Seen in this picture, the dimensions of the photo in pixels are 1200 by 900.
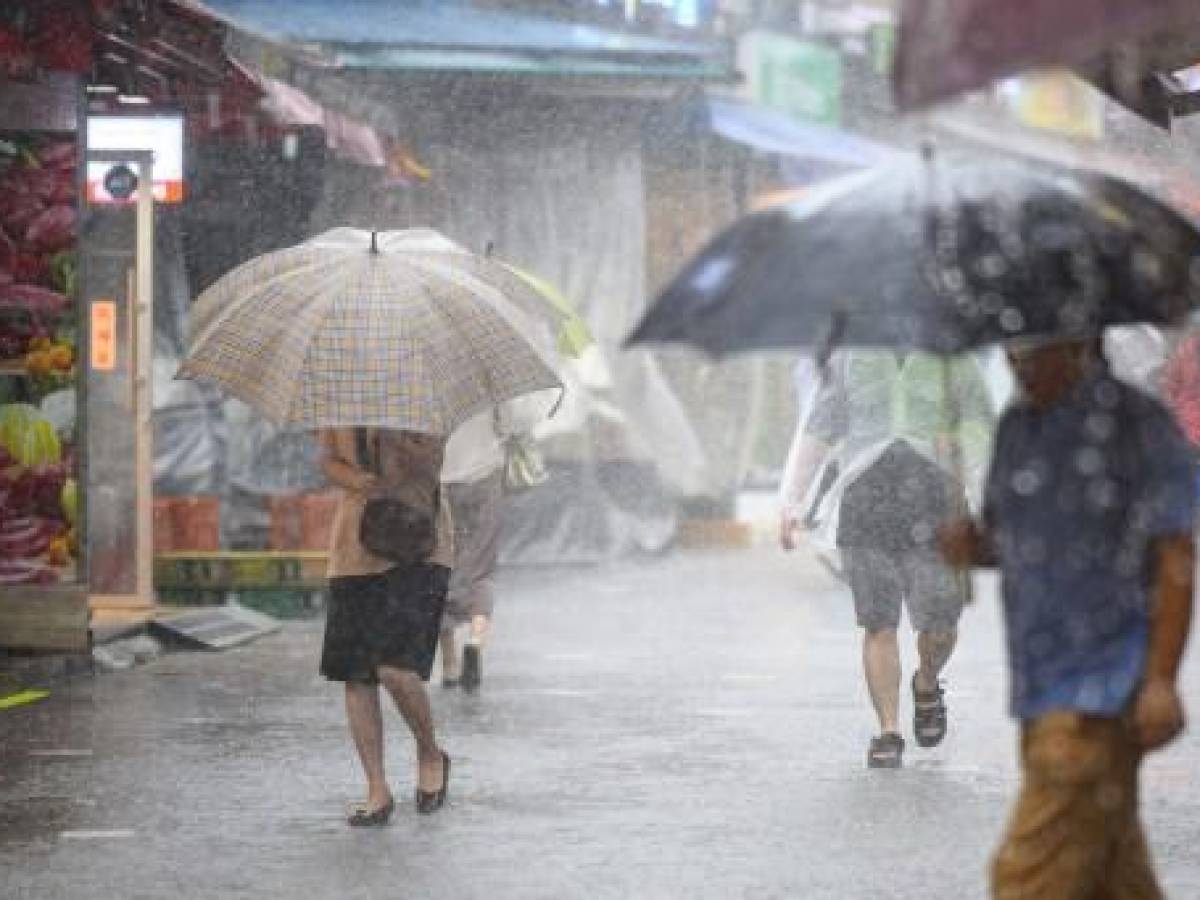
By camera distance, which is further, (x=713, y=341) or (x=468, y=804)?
(x=468, y=804)

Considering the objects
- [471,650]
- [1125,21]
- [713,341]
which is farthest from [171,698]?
[1125,21]

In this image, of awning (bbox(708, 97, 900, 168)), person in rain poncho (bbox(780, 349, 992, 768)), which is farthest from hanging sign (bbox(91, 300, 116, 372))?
awning (bbox(708, 97, 900, 168))

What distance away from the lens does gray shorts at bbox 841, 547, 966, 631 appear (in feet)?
35.0

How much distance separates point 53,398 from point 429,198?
28.7 ft

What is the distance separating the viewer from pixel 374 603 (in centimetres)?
934

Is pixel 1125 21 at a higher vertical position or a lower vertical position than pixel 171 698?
higher

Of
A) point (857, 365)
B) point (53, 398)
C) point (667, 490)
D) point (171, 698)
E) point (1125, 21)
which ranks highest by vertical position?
point (1125, 21)

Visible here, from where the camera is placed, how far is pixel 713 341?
544 centimetres

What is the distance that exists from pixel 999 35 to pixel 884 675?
6436mm

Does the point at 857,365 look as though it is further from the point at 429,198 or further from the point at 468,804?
the point at 429,198

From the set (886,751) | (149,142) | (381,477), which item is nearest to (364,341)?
(381,477)

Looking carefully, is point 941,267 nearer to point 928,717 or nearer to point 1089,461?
point 1089,461

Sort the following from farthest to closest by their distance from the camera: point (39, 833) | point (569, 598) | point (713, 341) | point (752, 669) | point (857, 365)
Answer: point (569, 598) < point (752, 669) < point (857, 365) < point (39, 833) < point (713, 341)

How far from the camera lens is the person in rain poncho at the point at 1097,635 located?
5.58 metres
